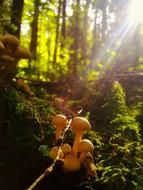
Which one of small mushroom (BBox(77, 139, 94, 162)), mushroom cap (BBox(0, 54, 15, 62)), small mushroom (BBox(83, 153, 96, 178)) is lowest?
small mushroom (BBox(83, 153, 96, 178))

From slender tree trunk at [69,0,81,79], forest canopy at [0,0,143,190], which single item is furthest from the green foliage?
slender tree trunk at [69,0,81,79]

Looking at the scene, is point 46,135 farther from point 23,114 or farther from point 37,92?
point 37,92

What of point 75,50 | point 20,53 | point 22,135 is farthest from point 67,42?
point 22,135

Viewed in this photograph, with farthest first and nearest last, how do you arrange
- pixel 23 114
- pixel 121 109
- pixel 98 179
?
pixel 121 109, pixel 23 114, pixel 98 179

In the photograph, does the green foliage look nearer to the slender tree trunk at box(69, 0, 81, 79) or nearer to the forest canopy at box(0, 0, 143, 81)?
the forest canopy at box(0, 0, 143, 81)

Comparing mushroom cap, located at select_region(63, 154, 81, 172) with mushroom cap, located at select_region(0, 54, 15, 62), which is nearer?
mushroom cap, located at select_region(63, 154, 81, 172)

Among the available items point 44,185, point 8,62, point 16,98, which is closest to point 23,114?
point 16,98

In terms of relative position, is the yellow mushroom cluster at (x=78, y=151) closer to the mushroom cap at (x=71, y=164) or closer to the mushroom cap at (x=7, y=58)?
the mushroom cap at (x=71, y=164)

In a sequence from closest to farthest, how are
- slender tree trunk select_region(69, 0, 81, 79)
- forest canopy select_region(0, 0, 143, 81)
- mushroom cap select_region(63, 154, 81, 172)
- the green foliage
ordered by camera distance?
mushroom cap select_region(63, 154, 81, 172) → the green foliage → forest canopy select_region(0, 0, 143, 81) → slender tree trunk select_region(69, 0, 81, 79)

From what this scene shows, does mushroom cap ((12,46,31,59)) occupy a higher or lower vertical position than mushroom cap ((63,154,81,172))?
higher
